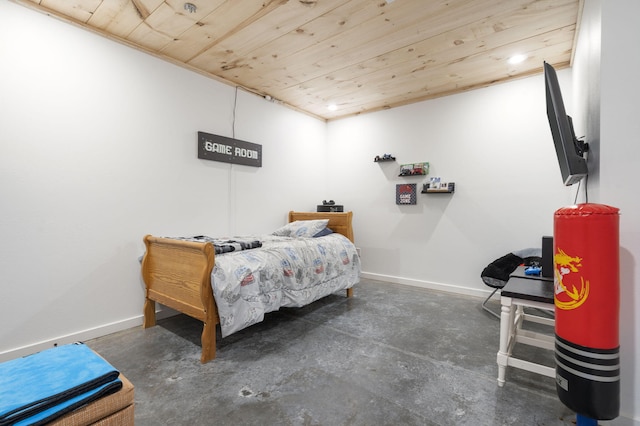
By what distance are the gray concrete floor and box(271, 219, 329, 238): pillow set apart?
931mm

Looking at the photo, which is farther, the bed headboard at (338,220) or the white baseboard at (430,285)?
the bed headboard at (338,220)

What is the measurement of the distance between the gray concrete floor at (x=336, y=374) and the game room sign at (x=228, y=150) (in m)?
1.68

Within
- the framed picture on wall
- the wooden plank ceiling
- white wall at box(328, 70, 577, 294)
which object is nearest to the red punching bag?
the wooden plank ceiling

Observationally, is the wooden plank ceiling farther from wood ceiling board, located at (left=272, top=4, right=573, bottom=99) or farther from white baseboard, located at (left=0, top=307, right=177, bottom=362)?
white baseboard, located at (left=0, top=307, right=177, bottom=362)

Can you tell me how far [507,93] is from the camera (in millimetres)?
3285

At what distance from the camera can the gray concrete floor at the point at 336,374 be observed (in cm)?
150

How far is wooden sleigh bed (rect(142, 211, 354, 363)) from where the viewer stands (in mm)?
1997

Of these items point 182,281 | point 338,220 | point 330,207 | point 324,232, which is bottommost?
point 182,281

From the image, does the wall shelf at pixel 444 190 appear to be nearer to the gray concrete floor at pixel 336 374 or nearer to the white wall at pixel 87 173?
the gray concrete floor at pixel 336 374

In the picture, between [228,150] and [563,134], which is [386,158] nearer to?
[228,150]

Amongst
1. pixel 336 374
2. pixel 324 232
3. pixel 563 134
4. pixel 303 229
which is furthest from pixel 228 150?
pixel 563 134

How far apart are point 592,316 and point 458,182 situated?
8.35ft

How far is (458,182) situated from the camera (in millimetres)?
3596

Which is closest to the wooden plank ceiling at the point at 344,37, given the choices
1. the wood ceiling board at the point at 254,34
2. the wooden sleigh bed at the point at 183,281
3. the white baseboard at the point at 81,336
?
the wood ceiling board at the point at 254,34
